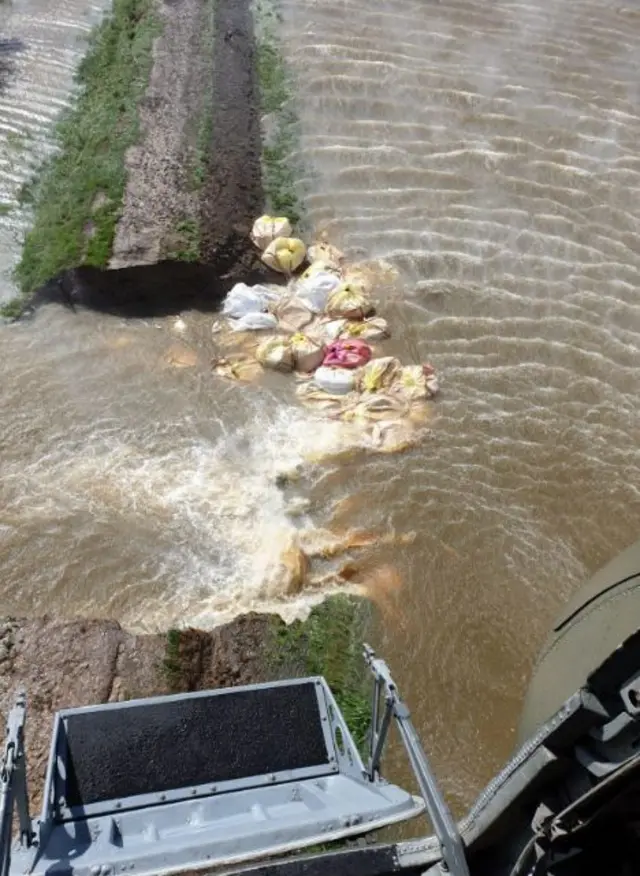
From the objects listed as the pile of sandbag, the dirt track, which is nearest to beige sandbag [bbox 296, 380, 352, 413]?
the pile of sandbag

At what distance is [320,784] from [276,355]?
5984mm

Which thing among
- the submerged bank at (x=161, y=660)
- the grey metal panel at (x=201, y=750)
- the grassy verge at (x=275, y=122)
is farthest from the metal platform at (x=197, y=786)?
the grassy verge at (x=275, y=122)

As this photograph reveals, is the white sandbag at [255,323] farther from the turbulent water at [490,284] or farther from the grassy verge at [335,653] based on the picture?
the grassy verge at [335,653]

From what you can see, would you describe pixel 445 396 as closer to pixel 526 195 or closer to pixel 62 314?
pixel 526 195

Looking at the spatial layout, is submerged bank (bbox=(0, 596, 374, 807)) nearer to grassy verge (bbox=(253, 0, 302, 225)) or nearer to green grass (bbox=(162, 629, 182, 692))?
green grass (bbox=(162, 629, 182, 692))

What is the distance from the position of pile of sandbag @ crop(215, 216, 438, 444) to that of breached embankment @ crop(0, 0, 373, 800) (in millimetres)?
515

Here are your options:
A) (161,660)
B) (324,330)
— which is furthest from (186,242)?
(161,660)

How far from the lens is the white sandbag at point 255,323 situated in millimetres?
9859

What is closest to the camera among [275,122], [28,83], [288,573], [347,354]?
[288,573]

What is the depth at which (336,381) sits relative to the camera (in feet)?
30.0

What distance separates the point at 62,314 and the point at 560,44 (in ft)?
30.0

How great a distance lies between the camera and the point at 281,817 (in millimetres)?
3488

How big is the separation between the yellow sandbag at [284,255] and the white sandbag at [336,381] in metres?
1.87

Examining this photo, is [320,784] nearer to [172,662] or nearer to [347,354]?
[172,662]
